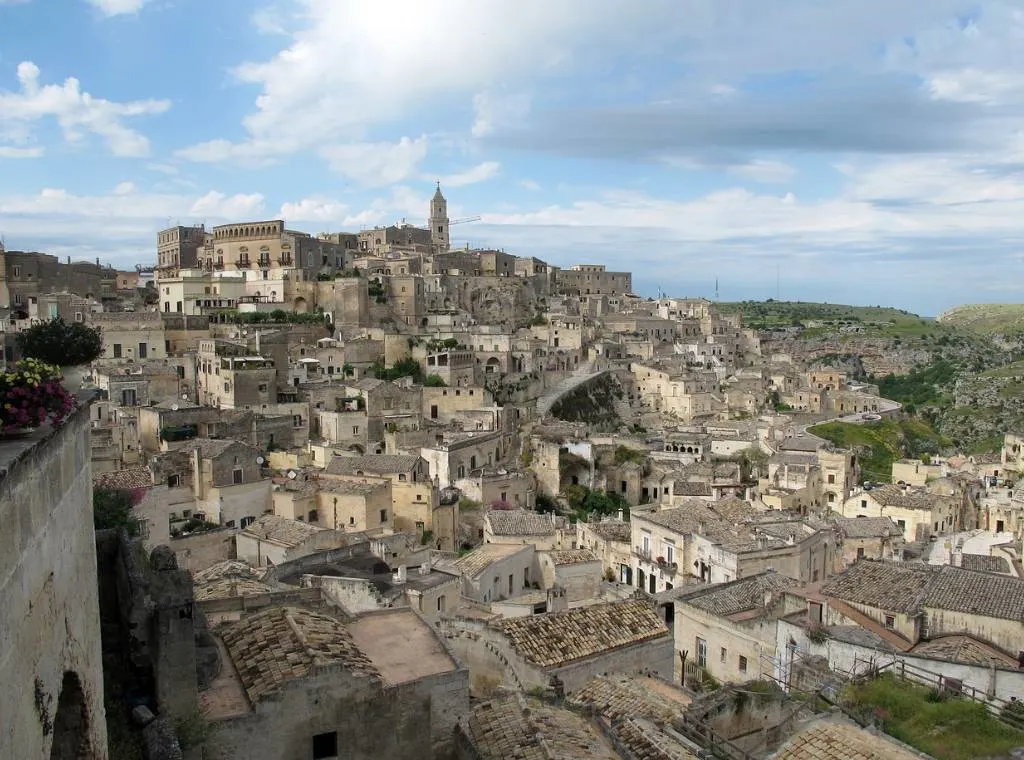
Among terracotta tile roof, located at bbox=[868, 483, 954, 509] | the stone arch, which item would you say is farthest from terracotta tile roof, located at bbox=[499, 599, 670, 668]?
terracotta tile roof, located at bbox=[868, 483, 954, 509]

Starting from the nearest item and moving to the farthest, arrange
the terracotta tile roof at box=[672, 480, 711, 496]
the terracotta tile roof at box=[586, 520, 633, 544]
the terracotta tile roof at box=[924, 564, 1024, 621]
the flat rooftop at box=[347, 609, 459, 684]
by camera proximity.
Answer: the flat rooftop at box=[347, 609, 459, 684] < the terracotta tile roof at box=[924, 564, 1024, 621] < the terracotta tile roof at box=[586, 520, 633, 544] < the terracotta tile roof at box=[672, 480, 711, 496]

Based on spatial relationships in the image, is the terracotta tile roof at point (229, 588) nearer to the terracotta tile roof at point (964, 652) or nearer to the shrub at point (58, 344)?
the shrub at point (58, 344)

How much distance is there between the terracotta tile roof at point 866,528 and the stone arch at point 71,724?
2584cm

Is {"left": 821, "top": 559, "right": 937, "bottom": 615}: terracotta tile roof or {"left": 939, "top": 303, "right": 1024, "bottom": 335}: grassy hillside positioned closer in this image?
{"left": 821, "top": 559, "right": 937, "bottom": 615}: terracotta tile roof

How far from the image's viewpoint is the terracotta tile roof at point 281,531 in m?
24.4

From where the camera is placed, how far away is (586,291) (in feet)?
299

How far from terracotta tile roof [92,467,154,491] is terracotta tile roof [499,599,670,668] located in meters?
13.7

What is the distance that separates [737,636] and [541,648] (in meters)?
5.21

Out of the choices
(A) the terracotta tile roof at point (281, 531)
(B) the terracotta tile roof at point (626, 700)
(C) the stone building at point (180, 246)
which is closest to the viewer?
(B) the terracotta tile roof at point (626, 700)

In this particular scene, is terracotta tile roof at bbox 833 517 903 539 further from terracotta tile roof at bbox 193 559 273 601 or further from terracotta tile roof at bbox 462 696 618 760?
terracotta tile roof at bbox 462 696 618 760

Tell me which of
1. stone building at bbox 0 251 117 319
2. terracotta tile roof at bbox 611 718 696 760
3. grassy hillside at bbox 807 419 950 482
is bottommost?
grassy hillside at bbox 807 419 950 482

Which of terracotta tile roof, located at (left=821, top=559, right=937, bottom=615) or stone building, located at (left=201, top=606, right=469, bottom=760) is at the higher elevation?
stone building, located at (left=201, top=606, right=469, bottom=760)

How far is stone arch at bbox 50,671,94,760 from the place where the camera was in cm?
637

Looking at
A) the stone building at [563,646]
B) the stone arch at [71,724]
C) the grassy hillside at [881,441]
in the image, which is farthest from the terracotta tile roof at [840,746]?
the grassy hillside at [881,441]
